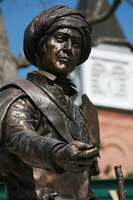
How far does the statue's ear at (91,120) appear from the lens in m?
3.01

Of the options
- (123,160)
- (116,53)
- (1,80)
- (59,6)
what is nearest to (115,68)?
(116,53)

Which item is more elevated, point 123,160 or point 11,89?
point 11,89

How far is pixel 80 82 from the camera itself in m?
32.6

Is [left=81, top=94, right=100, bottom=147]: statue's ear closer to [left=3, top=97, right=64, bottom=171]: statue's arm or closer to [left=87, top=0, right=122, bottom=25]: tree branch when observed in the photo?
[left=3, top=97, right=64, bottom=171]: statue's arm

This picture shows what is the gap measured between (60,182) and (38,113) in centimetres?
27

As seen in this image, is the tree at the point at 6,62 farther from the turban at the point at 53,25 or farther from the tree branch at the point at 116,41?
the turban at the point at 53,25

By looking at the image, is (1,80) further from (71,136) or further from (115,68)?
(115,68)

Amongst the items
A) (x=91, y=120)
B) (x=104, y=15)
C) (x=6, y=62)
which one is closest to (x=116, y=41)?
(x=104, y=15)

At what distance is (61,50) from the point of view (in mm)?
2926

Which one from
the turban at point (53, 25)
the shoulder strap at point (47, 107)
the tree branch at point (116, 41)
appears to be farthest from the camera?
the tree branch at point (116, 41)

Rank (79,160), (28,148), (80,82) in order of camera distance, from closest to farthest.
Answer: (79,160) → (28,148) → (80,82)

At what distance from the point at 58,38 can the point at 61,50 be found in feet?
0.16

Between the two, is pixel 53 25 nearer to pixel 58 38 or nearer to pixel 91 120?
pixel 58 38

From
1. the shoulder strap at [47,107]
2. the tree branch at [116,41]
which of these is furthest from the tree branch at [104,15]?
the shoulder strap at [47,107]
